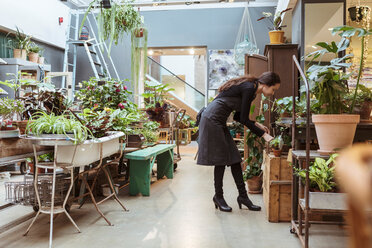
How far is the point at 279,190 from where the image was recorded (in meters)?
3.21

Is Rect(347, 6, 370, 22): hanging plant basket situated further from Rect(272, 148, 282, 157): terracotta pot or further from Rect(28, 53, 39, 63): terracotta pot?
Rect(28, 53, 39, 63): terracotta pot

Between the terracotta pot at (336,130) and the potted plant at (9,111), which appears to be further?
the potted plant at (9,111)

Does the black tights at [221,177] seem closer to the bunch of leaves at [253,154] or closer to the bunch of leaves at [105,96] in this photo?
the bunch of leaves at [253,154]

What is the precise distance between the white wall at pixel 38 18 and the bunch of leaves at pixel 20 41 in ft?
0.43

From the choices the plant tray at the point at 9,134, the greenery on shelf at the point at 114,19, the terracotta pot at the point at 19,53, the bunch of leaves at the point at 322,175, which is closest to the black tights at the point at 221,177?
the bunch of leaves at the point at 322,175

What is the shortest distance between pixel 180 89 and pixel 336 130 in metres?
8.95

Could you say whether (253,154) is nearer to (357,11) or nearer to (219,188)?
(219,188)

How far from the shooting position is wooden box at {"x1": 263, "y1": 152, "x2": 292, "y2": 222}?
3.20 meters

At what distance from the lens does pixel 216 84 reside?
914 cm

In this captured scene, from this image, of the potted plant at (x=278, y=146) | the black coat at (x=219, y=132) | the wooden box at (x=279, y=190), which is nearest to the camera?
the wooden box at (x=279, y=190)

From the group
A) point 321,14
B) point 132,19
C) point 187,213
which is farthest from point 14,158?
point 321,14

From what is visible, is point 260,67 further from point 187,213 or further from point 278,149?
point 187,213

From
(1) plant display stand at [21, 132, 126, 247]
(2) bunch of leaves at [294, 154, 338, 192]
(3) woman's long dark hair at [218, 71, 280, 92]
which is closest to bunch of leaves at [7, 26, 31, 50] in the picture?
(1) plant display stand at [21, 132, 126, 247]

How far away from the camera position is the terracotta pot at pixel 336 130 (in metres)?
2.37
